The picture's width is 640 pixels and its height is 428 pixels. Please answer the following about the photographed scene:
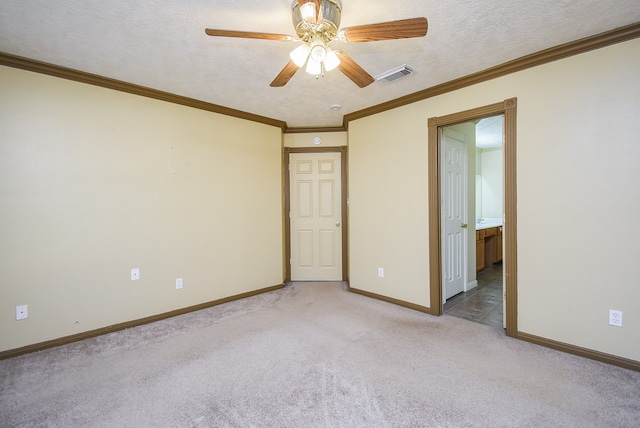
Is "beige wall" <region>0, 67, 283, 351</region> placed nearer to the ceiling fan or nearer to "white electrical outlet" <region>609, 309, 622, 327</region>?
the ceiling fan

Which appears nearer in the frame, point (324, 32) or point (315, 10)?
point (315, 10)

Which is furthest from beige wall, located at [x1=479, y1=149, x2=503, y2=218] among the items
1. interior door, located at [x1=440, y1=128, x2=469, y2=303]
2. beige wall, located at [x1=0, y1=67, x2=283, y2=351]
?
beige wall, located at [x1=0, y1=67, x2=283, y2=351]

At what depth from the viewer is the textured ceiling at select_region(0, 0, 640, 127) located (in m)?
1.82

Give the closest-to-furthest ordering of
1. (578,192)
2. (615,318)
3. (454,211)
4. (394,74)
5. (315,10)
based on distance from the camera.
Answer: (315,10) < (615,318) < (578,192) < (394,74) < (454,211)

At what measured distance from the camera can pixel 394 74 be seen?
272 centimetres

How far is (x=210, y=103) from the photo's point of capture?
3492 mm

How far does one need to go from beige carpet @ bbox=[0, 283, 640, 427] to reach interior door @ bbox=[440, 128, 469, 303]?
876 millimetres

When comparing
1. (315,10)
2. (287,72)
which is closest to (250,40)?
(287,72)

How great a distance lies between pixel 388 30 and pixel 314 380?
2.32 meters

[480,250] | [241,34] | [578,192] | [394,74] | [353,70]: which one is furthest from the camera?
[480,250]

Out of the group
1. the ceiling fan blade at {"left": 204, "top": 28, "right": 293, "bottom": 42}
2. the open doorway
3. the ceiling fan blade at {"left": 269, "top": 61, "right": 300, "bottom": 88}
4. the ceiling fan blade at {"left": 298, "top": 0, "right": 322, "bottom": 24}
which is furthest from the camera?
the open doorway

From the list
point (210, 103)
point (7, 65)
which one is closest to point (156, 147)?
point (210, 103)

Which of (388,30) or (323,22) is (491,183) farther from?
(323,22)

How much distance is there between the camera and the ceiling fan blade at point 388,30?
1.50 metres
